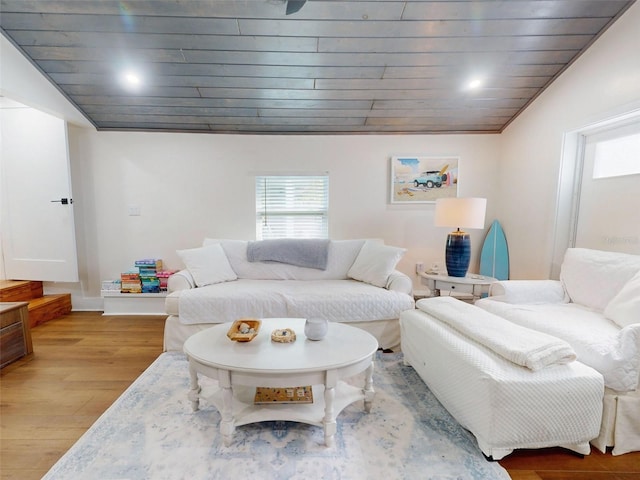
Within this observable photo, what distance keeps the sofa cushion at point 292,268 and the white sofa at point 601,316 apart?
127 centimetres

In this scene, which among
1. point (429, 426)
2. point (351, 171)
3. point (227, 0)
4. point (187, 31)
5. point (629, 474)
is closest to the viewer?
point (629, 474)

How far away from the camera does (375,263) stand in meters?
2.68

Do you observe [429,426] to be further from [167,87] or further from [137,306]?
[167,87]

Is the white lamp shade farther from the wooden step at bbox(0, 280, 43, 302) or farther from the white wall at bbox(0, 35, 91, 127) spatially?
the wooden step at bbox(0, 280, 43, 302)

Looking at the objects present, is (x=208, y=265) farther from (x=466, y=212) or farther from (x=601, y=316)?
(x=601, y=316)

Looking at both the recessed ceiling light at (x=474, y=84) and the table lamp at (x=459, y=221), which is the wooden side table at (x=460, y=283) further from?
the recessed ceiling light at (x=474, y=84)

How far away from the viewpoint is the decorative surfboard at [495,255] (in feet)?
10.7

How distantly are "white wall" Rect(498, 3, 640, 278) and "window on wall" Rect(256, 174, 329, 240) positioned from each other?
208cm

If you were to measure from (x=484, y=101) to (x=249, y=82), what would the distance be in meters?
2.30

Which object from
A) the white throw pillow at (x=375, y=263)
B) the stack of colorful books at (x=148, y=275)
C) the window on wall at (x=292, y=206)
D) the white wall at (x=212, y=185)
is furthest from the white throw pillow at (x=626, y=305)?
the stack of colorful books at (x=148, y=275)

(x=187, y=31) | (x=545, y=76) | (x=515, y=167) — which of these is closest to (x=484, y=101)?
(x=545, y=76)

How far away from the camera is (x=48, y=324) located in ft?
9.58

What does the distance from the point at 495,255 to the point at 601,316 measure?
59.8 inches

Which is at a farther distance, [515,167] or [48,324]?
[515,167]
